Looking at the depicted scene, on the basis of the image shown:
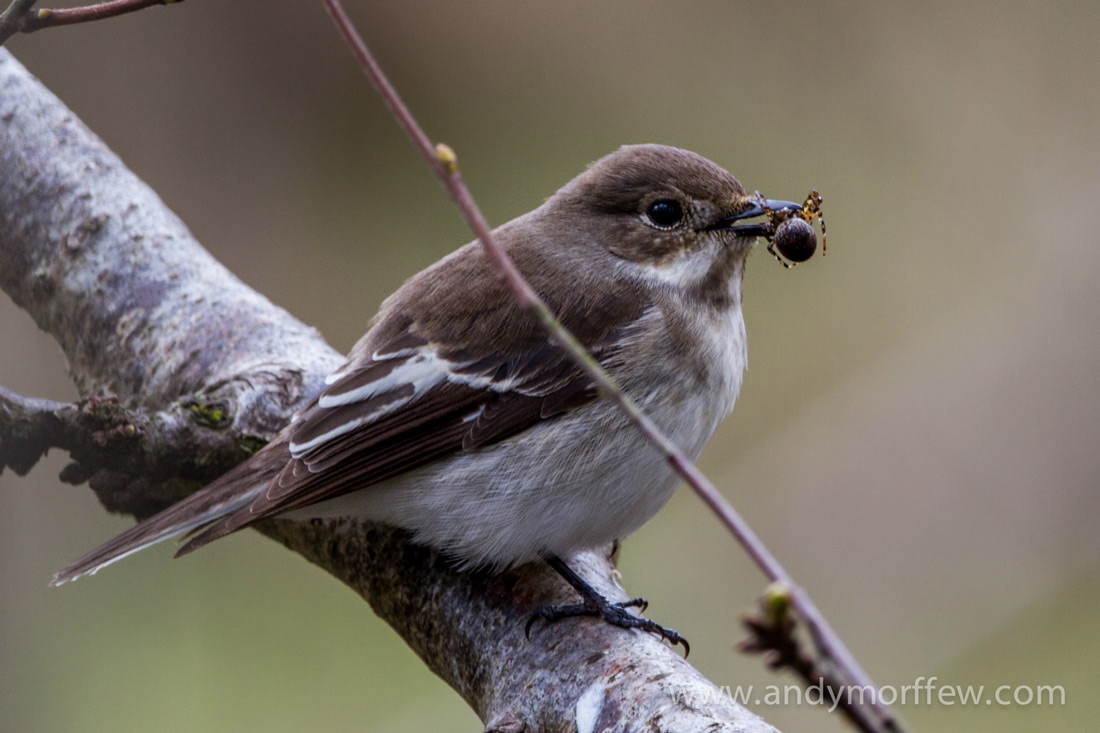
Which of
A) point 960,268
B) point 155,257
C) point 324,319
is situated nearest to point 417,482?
point 155,257

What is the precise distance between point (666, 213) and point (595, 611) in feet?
4.40

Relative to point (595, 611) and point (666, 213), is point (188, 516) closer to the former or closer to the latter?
point (595, 611)

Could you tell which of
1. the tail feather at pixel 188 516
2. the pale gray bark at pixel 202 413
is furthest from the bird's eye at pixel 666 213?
the tail feather at pixel 188 516

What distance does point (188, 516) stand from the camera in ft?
9.78

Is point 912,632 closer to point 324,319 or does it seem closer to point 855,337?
point 855,337

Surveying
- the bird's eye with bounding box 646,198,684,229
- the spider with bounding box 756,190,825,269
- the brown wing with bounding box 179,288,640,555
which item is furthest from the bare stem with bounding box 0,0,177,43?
the spider with bounding box 756,190,825,269

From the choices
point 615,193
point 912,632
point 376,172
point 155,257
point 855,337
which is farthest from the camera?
point 376,172

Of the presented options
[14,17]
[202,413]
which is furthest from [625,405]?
[202,413]

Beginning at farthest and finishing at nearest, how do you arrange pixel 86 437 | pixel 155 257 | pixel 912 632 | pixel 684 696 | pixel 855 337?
1. pixel 855 337
2. pixel 912 632
3. pixel 155 257
4. pixel 86 437
5. pixel 684 696

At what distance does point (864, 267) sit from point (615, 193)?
4.03 metres

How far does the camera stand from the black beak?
3324mm

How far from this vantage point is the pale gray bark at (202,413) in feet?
7.93

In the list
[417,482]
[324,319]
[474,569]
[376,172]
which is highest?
[376,172]

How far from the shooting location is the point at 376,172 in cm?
703
